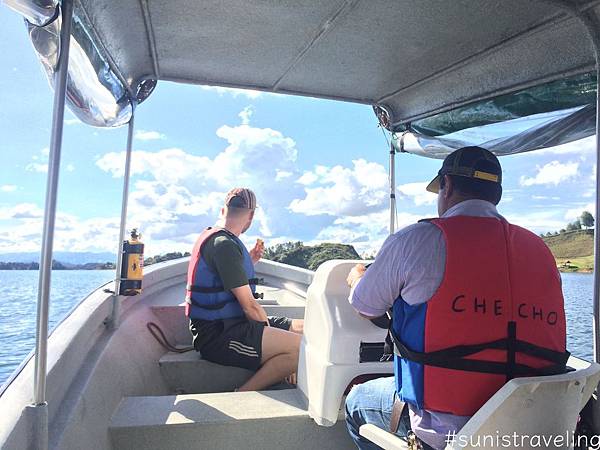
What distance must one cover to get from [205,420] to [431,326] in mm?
938

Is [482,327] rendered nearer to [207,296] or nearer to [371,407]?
[371,407]

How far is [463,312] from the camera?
1.34 meters

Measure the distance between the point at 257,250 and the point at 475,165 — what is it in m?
2.46

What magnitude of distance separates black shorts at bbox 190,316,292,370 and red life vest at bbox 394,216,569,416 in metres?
1.26

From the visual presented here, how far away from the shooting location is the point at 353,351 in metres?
1.85

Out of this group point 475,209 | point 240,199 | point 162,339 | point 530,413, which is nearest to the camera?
point 530,413

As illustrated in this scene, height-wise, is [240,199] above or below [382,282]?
above

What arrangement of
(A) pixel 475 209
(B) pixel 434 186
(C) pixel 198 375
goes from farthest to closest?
(C) pixel 198 375 → (B) pixel 434 186 → (A) pixel 475 209

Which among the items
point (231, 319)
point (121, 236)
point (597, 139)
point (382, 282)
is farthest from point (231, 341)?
point (597, 139)

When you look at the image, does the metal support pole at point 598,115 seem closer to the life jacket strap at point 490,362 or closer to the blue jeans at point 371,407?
the life jacket strap at point 490,362

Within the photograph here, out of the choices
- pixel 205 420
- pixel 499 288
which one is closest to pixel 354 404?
pixel 205 420

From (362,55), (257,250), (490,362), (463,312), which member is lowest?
(490,362)

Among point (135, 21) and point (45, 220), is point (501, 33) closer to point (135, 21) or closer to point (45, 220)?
point (135, 21)

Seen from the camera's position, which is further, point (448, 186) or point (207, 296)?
point (207, 296)
